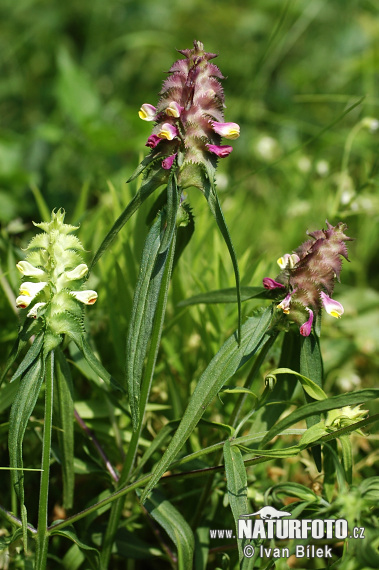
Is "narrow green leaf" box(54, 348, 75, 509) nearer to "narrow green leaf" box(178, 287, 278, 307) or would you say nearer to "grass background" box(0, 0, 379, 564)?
"grass background" box(0, 0, 379, 564)

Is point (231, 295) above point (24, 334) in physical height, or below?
above

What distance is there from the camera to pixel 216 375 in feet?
2.70

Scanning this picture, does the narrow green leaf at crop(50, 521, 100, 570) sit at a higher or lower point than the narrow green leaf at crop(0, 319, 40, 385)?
lower

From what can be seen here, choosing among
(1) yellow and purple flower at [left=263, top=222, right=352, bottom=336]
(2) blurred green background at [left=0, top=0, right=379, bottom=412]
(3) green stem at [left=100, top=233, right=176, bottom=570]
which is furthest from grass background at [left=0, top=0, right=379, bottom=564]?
(1) yellow and purple flower at [left=263, top=222, right=352, bottom=336]

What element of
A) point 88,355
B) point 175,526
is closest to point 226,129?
point 88,355

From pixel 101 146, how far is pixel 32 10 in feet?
5.21

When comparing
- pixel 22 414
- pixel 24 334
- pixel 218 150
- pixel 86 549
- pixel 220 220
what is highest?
pixel 218 150

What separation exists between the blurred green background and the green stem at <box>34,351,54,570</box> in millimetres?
345

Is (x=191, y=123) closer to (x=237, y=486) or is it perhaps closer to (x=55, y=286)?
(x=55, y=286)

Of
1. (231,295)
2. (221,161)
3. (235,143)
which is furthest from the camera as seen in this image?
(235,143)

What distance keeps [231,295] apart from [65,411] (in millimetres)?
301

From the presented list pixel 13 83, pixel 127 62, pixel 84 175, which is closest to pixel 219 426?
pixel 84 175

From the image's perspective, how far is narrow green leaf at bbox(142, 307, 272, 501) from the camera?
772 millimetres

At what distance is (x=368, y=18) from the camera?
335 centimetres
